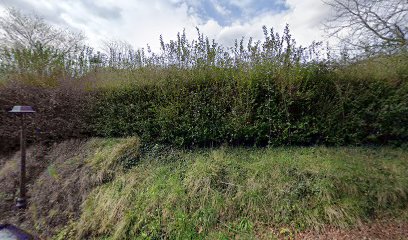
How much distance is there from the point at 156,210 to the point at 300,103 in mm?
3613

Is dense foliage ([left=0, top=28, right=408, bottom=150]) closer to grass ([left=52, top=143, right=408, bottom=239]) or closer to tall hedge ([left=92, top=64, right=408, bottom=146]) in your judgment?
tall hedge ([left=92, top=64, right=408, bottom=146])

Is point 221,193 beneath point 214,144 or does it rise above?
beneath

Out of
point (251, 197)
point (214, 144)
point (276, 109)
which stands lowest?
point (251, 197)

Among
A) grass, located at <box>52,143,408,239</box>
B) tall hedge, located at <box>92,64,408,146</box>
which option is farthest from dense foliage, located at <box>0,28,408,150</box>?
grass, located at <box>52,143,408,239</box>

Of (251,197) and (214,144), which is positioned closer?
(251,197)

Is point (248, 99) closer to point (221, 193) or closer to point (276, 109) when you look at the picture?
point (276, 109)

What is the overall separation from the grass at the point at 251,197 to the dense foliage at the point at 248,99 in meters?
0.60

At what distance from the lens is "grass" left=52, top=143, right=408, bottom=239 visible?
293 cm

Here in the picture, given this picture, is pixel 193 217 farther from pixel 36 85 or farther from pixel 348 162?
pixel 36 85

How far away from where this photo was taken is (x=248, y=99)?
4.29 meters

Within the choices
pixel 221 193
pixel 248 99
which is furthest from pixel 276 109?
pixel 221 193

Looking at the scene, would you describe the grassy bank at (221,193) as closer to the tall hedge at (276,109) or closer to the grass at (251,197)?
the grass at (251,197)

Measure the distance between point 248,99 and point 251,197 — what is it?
2062mm

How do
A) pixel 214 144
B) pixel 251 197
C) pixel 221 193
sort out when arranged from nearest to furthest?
pixel 251 197, pixel 221 193, pixel 214 144
